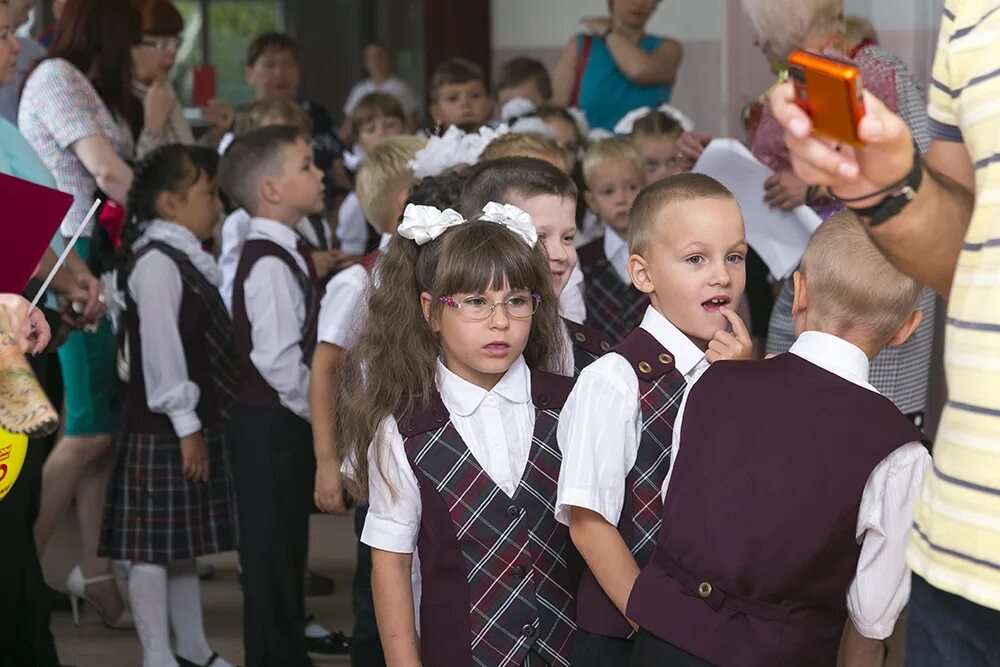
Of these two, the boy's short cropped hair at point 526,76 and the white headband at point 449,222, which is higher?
the white headband at point 449,222

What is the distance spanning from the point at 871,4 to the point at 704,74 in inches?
82.9

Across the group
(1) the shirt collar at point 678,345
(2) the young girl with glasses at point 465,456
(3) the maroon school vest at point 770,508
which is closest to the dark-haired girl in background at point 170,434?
(2) the young girl with glasses at point 465,456

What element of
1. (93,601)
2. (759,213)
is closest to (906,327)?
(759,213)

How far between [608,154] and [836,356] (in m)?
2.54

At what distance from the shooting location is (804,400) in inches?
78.6

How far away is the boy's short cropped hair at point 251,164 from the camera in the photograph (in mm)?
4172

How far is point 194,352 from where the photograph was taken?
408cm

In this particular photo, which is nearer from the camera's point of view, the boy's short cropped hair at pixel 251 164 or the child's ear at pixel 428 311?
the child's ear at pixel 428 311

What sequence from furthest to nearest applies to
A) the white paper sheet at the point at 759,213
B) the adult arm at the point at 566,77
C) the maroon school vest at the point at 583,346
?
the adult arm at the point at 566,77, the white paper sheet at the point at 759,213, the maroon school vest at the point at 583,346

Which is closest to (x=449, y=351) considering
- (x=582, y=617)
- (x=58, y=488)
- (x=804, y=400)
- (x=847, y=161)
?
(x=582, y=617)

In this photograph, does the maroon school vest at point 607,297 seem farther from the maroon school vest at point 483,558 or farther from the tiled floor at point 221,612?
the maroon school vest at point 483,558

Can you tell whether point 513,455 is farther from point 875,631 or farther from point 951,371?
point 951,371

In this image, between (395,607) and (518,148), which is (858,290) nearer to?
(395,607)

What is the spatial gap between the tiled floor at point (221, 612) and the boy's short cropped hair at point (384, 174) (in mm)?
1349
